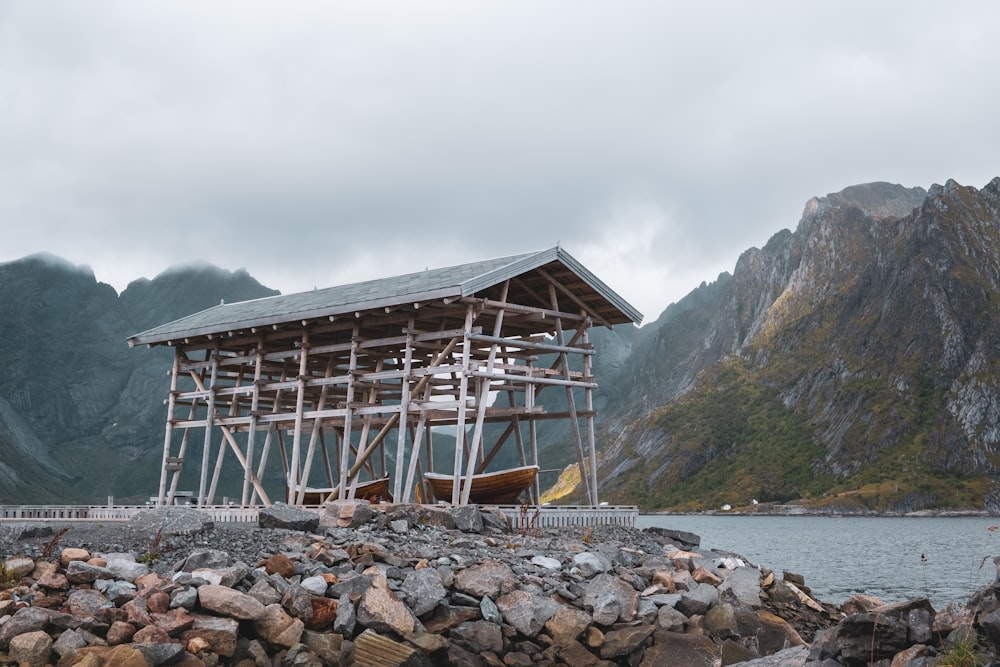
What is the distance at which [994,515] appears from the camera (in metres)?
188


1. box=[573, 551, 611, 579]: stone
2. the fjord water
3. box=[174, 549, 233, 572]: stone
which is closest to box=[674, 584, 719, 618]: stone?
box=[573, 551, 611, 579]: stone

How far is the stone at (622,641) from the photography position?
21234 mm

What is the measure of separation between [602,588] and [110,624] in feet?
34.4

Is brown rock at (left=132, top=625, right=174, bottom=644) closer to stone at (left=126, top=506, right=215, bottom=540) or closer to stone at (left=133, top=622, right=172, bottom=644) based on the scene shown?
stone at (left=133, top=622, right=172, bottom=644)

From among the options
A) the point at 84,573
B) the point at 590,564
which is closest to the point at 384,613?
the point at 84,573

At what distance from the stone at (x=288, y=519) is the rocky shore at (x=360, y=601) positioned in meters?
0.04

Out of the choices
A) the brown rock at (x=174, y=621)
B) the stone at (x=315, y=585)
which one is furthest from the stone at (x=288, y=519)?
the brown rock at (x=174, y=621)

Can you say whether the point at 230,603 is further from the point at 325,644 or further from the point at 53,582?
the point at 53,582

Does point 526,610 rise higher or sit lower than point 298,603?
lower

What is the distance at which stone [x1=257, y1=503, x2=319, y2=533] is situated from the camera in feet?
88.4

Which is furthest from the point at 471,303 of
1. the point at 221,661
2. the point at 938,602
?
the point at 938,602

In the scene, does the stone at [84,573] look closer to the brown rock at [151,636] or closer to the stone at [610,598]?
the brown rock at [151,636]

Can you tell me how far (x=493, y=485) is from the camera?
35.6 metres

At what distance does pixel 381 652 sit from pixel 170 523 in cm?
816
